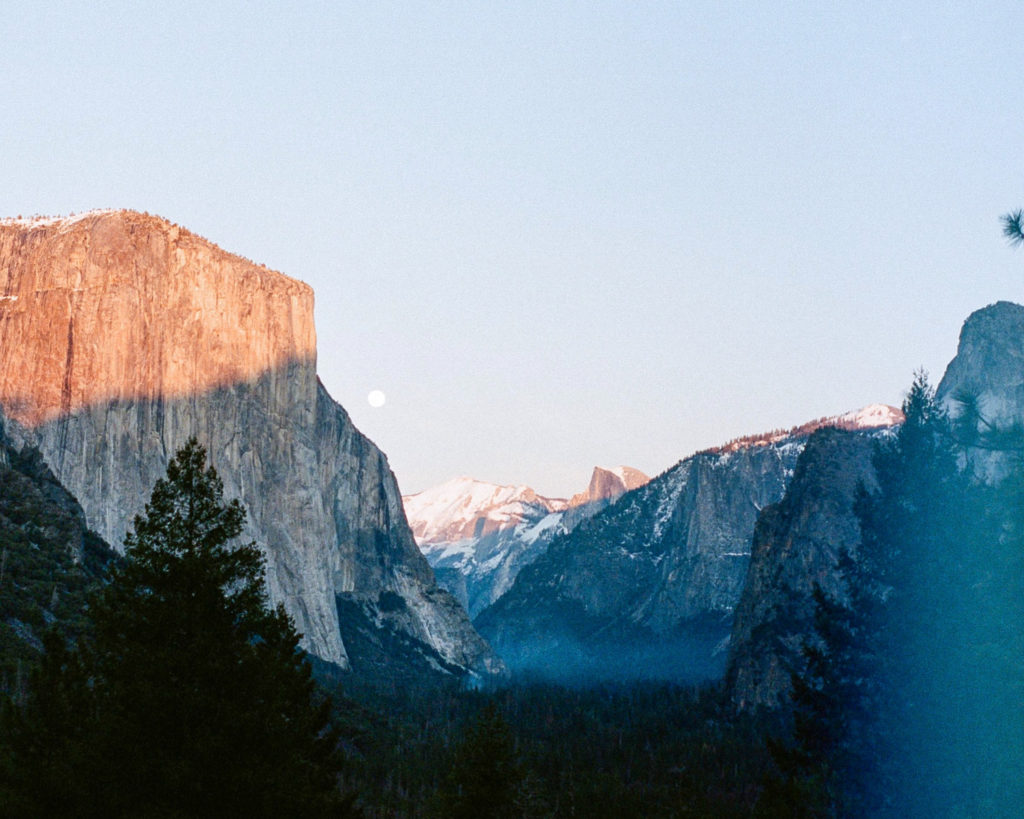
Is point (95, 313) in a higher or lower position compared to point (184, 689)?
higher

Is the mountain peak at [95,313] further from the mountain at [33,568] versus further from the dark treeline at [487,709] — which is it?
the dark treeline at [487,709]

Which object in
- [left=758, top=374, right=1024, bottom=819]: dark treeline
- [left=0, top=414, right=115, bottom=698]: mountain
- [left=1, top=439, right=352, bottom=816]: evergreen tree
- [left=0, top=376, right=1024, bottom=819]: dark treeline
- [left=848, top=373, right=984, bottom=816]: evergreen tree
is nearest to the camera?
[left=1, top=439, right=352, bottom=816]: evergreen tree

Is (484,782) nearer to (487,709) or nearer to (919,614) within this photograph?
(487,709)

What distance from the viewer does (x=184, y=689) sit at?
25.6 meters

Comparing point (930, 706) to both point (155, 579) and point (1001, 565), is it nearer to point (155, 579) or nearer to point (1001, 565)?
point (1001, 565)

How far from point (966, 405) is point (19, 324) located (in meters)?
170

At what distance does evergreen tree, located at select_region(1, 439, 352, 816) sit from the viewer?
2500cm

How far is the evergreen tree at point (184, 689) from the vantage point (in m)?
25.0

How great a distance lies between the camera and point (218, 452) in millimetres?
195125

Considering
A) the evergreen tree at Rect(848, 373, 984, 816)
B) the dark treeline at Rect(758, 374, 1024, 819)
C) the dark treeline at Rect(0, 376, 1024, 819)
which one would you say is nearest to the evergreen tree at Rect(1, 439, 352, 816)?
the dark treeline at Rect(0, 376, 1024, 819)

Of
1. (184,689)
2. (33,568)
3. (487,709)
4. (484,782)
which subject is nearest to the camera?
(184,689)

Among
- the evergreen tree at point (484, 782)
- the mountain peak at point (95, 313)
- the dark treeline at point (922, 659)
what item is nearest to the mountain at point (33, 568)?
the evergreen tree at point (484, 782)

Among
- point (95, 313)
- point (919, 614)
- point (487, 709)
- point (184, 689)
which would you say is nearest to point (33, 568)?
point (487, 709)

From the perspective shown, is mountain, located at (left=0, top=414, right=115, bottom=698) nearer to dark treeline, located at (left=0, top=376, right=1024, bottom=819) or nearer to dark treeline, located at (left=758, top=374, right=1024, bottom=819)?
dark treeline, located at (left=0, top=376, right=1024, bottom=819)
